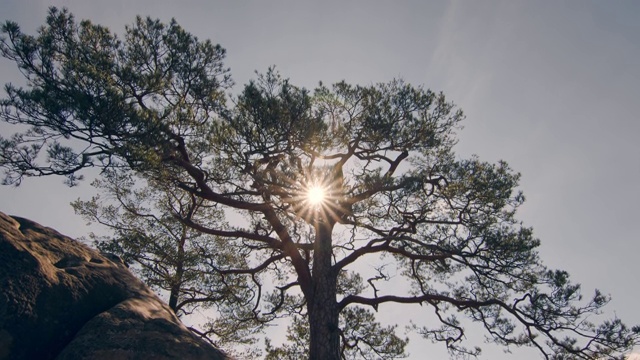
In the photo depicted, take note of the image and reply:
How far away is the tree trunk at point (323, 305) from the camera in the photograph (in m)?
8.78

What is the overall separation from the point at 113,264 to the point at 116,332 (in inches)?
66.8

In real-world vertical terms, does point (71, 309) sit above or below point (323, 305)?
below

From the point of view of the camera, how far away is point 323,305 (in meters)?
9.34

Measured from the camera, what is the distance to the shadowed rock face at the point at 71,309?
4.92 m

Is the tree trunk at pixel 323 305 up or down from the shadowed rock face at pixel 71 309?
up

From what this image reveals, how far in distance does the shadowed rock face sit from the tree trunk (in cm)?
286

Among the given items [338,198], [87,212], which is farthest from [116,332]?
[87,212]

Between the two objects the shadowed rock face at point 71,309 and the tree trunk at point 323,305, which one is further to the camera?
the tree trunk at point 323,305

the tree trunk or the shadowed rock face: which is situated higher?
the tree trunk

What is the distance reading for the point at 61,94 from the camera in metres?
7.25

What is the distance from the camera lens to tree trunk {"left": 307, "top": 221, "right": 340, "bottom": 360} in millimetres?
8781

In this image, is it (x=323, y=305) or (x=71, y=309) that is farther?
(x=323, y=305)

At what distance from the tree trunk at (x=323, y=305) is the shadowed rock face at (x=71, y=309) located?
2861mm

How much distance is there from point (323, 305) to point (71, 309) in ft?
17.0
